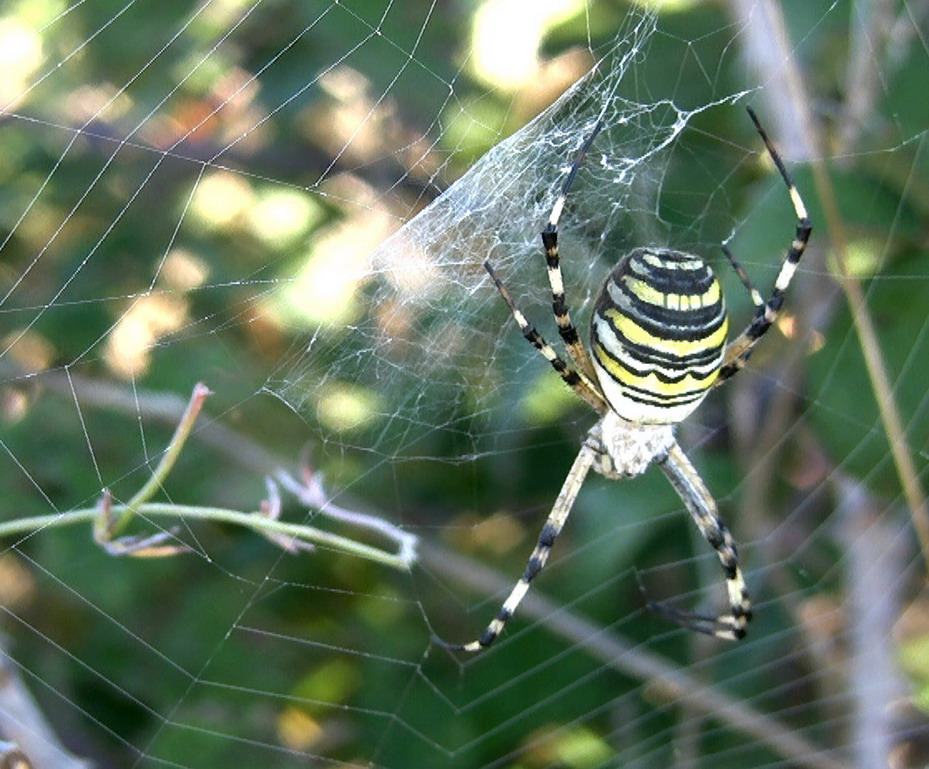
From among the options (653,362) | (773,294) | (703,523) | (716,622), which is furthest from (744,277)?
(716,622)

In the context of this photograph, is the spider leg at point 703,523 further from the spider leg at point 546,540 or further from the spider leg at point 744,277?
the spider leg at point 744,277

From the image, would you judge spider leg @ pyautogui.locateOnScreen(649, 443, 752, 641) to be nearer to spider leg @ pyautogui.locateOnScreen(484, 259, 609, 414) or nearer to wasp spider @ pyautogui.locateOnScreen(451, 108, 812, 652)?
wasp spider @ pyautogui.locateOnScreen(451, 108, 812, 652)

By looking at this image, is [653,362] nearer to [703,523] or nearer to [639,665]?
[703,523]

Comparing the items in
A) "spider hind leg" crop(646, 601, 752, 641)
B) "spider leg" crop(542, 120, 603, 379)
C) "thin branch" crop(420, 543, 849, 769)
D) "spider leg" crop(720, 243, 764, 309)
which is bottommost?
"thin branch" crop(420, 543, 849, 769)

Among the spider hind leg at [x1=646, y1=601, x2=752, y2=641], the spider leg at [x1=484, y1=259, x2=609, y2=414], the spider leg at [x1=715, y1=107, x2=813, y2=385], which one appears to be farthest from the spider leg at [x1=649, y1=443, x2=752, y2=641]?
the spider leg at [x1=715, y1=107, x2=813, y2=385]

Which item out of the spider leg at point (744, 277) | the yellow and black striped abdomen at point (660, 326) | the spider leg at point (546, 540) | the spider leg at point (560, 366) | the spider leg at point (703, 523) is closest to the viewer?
the yellow and black striped abdomen at point (660, 326)

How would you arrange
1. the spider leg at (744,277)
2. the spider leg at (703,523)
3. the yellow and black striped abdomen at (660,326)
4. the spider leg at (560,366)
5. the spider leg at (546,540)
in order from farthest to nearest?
the spider leg at (703,523)
the spider leg at (546,540)
the spider leg at (744,277)
the spider leg at (560,366)
the yellow and black striped abdomen at (660,326)

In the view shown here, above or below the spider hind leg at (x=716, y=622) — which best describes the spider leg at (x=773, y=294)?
above

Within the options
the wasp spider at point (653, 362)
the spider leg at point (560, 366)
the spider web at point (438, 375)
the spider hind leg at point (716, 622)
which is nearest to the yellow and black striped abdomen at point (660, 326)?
the wasp spider at point (653, 362)
